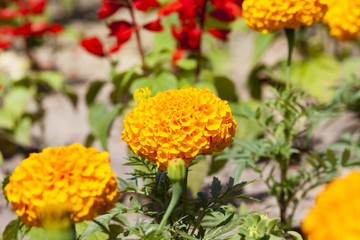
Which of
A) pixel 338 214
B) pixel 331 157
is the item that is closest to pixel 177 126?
pixel 338 214

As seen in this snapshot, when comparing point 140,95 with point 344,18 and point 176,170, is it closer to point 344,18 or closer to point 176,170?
point 176,170

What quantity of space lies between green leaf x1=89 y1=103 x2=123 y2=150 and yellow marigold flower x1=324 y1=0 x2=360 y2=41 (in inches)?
29.7

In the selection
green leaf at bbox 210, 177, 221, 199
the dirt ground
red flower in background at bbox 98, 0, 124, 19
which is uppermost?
red flower in background at bbox 98, 0, 124, 19

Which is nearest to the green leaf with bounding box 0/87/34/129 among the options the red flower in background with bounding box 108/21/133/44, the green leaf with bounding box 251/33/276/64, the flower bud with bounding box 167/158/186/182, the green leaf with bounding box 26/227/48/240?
the red flower in background with bounding box 108/21/133/44

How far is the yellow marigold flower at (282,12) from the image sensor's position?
1.04 meters

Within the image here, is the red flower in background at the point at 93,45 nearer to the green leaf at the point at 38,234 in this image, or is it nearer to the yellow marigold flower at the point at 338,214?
the green leaf at the point at 38,234

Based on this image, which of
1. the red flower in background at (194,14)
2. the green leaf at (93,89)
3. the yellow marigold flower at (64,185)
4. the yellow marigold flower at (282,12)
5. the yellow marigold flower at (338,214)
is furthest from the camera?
the green leaf at (93,89)

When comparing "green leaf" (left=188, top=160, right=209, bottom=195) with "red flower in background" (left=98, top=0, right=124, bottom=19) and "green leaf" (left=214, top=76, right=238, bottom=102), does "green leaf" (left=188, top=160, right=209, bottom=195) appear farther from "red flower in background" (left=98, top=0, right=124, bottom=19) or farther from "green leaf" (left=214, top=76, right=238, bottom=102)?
"red flower in background" (left=98, top=0, right=124, bottom=19)

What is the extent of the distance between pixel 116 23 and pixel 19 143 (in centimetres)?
111

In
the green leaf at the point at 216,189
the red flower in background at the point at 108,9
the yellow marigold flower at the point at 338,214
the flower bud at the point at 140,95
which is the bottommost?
the green leaf at the point at 216,189

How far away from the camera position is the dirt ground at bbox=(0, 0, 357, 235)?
5.98 ft

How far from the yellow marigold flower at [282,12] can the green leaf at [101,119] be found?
642 millimetres

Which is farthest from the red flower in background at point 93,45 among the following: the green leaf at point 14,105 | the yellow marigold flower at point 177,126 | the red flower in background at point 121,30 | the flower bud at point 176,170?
the flower bud at point 176,170

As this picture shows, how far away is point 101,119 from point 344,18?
0.89 meters
